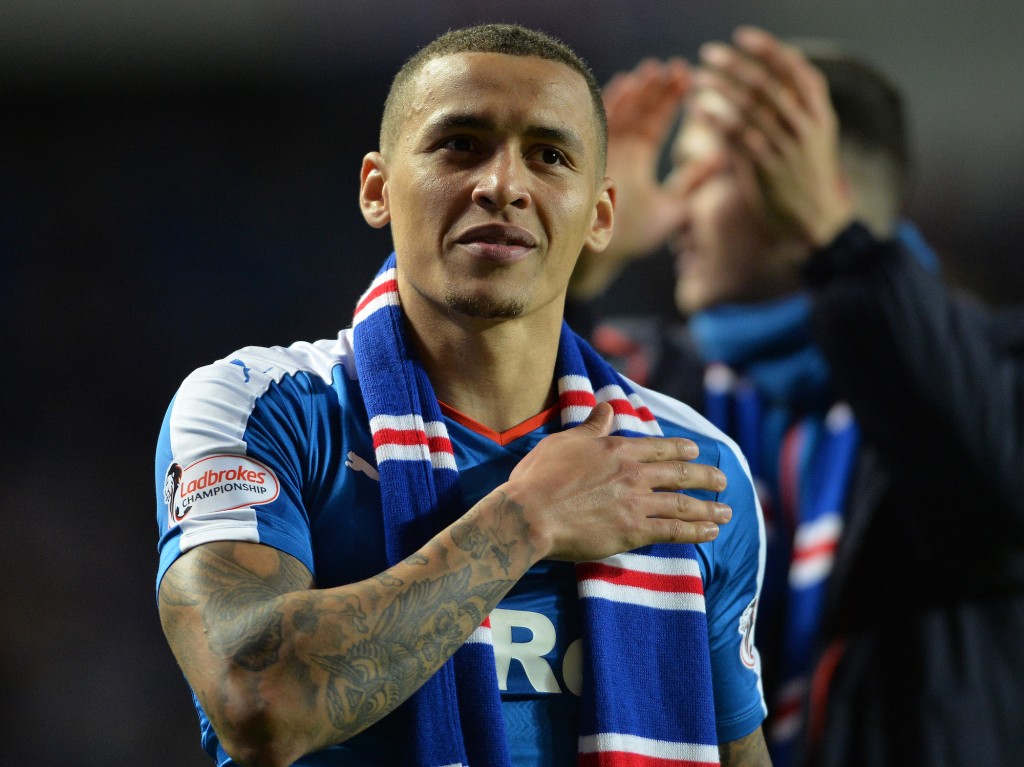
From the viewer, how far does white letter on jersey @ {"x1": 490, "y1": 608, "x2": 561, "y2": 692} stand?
71.1 inches

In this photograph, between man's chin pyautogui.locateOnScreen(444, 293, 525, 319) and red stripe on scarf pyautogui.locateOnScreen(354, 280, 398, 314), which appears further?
red stripe on scarf pyautogui.locateOnScreen(354, 280, 398, 314)

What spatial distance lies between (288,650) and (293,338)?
559cm

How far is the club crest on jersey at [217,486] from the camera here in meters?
1.65

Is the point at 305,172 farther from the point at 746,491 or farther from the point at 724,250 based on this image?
the point at 746,491

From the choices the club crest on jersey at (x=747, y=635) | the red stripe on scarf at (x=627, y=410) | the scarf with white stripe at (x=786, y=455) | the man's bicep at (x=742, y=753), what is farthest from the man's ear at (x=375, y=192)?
the scarf with white stripe at (x=786, y=455)

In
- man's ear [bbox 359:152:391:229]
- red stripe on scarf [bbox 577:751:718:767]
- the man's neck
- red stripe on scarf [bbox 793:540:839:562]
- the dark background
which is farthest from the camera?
the dark background

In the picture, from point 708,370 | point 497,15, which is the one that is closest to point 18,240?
point 497,15

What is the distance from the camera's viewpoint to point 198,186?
726 cm

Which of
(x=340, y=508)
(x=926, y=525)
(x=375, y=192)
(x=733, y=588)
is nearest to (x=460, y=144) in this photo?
(x=375, y=192)

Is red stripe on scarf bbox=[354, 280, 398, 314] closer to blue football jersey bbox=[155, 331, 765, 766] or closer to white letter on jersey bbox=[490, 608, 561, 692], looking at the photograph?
blue football jersey bbox=[155, 331, 765, 766]

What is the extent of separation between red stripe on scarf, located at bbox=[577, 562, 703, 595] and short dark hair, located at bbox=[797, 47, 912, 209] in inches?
101

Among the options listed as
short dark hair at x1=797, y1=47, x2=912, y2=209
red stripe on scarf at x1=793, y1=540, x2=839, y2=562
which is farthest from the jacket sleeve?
short dark hair at x1=797, y1=47, x2=912, y2=209

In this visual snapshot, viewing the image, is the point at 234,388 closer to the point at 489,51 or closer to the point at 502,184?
the point at 502,184

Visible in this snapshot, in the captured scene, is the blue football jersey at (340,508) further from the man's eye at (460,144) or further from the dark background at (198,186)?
the dark background at (198,186)
